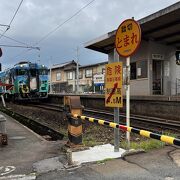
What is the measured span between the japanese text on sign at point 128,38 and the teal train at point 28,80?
22098 mm

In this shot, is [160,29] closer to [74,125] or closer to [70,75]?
[74,125]

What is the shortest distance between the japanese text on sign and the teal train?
22.1 m

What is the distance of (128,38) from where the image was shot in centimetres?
711

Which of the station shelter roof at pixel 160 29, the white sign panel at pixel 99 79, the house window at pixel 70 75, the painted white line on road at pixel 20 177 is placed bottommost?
the painted white line on road at pixel 20 177

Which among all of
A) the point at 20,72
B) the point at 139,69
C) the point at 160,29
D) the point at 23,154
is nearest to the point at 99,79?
the point at 20,72

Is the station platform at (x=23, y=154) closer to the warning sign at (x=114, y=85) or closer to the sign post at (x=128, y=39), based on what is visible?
the warning sign at (x=114, y=85)

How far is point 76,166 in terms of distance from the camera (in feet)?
21.1

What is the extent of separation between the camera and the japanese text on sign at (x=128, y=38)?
269 inches

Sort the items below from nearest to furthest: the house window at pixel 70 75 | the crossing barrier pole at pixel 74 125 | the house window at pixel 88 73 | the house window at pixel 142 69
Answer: the crossing barrier pole at pixel 74 125
the house window at pixel 142 69
the house window at pixel 88 73
the house window at pixel 70 75

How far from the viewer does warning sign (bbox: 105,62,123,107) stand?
726cm

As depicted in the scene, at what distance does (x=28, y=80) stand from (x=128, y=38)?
22.9 m

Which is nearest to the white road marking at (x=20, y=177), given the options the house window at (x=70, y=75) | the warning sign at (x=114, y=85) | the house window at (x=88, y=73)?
the warning sign at (x=114, y=85)

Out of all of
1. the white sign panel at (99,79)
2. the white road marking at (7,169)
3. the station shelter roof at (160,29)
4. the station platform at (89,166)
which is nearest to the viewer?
the station platform at (89,166)

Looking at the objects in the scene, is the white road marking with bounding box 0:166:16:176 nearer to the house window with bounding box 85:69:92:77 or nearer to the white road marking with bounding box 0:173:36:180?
the white road marking with bounding box 0:173:36:180
